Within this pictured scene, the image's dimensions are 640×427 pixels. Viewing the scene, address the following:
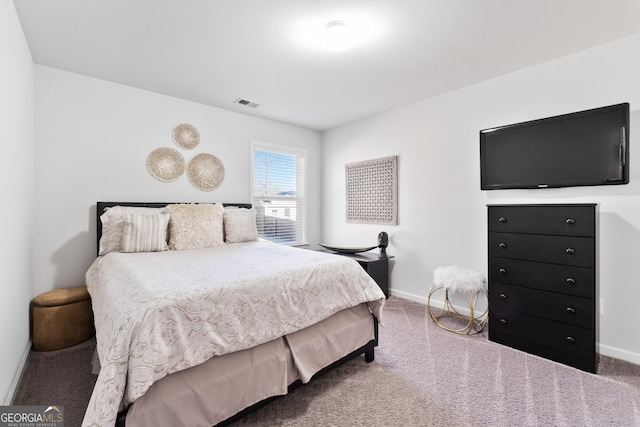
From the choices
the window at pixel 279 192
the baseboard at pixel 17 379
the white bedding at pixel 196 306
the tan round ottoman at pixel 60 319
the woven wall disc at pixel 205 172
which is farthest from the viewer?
the window at pixel 279 192

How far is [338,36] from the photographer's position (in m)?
2.11

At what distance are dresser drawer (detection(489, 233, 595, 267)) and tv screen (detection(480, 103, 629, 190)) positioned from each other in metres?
0.56

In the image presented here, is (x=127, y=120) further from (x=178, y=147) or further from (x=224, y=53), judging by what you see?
(x=224, y=53)

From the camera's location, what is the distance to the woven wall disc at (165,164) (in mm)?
3236

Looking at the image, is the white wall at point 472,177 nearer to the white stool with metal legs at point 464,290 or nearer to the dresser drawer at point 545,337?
the white stool with metal legs at point 464,290

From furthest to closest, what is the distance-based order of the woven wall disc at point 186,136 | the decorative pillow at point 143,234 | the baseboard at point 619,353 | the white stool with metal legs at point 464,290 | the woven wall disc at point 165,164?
the woven wall disc at point 186,136 → the woven wall disc at point 165,164 → the white stool with metal legs at point 464,290 → the decorative pillow at point 143,234 → the baseboard at point 619,353

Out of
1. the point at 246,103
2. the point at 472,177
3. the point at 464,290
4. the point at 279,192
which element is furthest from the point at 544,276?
the point at 246,103

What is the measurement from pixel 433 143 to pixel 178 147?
10.1 ft

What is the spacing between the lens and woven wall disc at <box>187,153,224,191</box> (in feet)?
11.6

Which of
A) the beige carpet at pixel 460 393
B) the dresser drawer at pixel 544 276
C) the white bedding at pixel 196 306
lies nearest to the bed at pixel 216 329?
the white bedding at pixel 196 306

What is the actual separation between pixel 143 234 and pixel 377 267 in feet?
8.51

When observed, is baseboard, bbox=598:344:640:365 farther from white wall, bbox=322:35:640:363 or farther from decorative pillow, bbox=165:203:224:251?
decorative pillow, bbox=165:203:224:251

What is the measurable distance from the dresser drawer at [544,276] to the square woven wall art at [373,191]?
1.47 metres

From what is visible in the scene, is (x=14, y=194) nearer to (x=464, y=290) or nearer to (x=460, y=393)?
(x=460, y=393)
